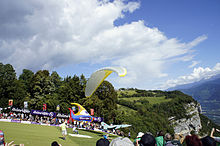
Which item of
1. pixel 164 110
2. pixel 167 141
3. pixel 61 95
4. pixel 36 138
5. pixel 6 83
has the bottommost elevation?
pixel 164 110

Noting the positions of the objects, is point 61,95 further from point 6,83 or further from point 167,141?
point 167,141

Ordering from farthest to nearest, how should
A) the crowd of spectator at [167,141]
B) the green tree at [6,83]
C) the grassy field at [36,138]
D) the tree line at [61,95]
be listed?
the green tree at [6,83] → the tree line at [61,95] → the grassy field at [36,138] → the crowd of spectator at [167,141]

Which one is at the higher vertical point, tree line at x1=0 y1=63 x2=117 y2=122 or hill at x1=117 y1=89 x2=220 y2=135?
tree line at x1=0 y1=63 x2=117 y2=122

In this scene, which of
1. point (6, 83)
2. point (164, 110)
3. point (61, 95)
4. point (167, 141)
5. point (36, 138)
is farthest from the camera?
point (164, 110)

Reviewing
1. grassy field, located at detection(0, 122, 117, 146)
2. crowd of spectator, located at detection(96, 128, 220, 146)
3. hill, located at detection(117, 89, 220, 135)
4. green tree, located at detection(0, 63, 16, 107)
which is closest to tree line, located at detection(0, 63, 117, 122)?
green tree, located at detection(0, 63, 16, 107)

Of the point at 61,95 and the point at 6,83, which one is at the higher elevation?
the point at 6,83

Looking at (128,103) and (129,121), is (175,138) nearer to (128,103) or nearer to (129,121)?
(129,121)

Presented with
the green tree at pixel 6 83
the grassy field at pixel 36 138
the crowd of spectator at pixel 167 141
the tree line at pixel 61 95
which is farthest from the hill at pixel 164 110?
the crowd of spectator at pixel 167 141

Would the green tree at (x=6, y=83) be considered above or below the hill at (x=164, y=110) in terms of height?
above

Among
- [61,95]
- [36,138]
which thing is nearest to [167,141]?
[36,138]

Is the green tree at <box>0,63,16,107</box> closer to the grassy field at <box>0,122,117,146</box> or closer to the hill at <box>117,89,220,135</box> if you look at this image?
the grassy field at <box>0,122,117,146</box>

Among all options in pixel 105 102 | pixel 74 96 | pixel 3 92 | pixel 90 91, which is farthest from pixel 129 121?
pixel 90 91

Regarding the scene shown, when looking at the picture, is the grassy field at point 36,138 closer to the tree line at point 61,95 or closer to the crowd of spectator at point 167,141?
the crowd of spectator at point 167,141

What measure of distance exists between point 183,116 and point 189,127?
9991mm
